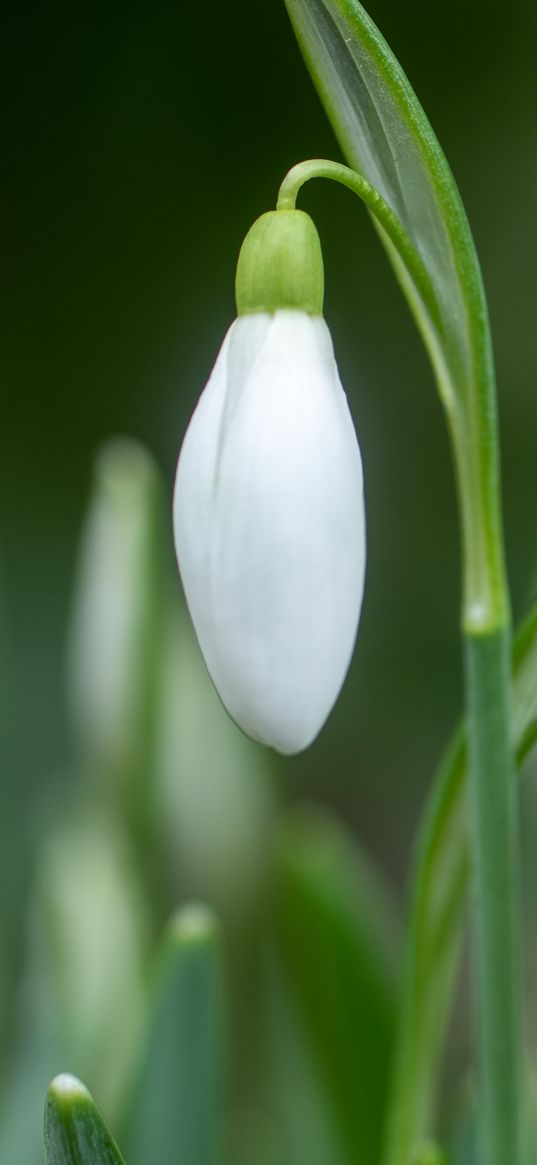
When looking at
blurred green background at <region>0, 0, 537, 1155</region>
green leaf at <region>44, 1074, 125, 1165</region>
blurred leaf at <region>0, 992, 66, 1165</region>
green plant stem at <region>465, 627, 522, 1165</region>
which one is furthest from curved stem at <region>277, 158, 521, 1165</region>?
blurred green background at <region>0, 0, 537, 1155</region>

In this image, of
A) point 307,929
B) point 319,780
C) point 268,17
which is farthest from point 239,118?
point 307,929

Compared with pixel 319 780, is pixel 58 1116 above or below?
below

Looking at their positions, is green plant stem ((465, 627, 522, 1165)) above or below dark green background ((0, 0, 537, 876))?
below

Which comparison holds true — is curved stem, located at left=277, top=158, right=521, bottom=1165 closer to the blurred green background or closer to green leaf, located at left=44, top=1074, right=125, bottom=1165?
green leaf, located at left=44, top=1074, right=125, bottom=1165

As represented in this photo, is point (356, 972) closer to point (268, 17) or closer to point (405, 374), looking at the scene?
point (405, 374)

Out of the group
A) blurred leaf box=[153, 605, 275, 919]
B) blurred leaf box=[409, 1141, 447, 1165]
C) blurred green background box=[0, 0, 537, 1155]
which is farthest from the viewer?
blurred green background box=[0, 0, 537, 1155]

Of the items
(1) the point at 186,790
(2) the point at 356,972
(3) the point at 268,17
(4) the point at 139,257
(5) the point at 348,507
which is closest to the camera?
(5) the point at 348,507

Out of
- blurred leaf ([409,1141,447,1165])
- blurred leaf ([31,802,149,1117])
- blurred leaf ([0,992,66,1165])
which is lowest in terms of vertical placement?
blurred leaf ([409,1141,447,1165])

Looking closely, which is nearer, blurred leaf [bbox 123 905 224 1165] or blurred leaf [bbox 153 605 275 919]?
blurred leaf [bbox 123 905 224 1165]
